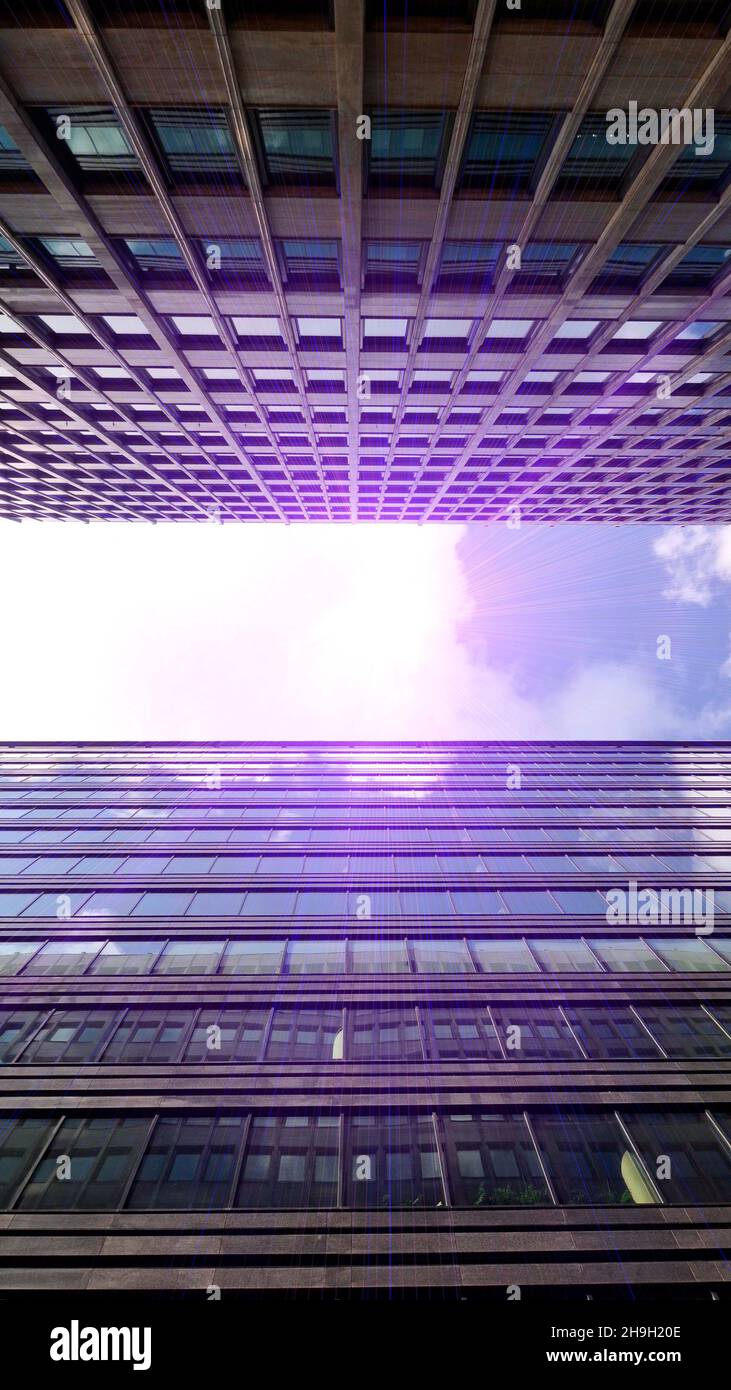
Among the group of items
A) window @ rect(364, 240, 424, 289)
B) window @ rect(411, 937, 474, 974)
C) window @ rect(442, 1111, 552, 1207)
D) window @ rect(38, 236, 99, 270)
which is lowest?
window @ rect(442, 1111, 552, 1207)

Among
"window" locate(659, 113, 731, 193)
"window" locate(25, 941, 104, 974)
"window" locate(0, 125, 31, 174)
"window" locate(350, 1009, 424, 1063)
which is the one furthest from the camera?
"window" locate(25, 941, 104, 974)

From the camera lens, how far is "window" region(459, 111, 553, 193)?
31.3 ft

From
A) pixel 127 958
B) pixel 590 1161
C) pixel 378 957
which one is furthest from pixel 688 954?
pixel 127 958

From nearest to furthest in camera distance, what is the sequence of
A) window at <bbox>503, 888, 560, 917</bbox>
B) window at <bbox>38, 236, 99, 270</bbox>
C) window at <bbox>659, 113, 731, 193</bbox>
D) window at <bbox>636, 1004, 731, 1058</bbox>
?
window at <bbox>659, 113, 731, 193</bbox> → window at <bbox>38, 236, 99, 270</bbox> → window at <bbox>636, 1004, 731, 1058</bbox> → window at <bbox>503, 888, 560, 917</bbox>

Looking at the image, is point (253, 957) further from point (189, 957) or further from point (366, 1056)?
point (366, 1056)

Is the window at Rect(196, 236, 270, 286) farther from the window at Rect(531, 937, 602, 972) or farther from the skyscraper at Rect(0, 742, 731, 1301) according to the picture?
the window at Rect(531, 937, 602, 972)

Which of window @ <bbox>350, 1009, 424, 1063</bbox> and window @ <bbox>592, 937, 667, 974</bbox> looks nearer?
window @ <bbox>350, 1009, 424, 1063</bbox>

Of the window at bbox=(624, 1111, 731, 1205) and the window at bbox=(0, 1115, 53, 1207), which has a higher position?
the window at bbox=(0, 1115, 53, 1207)

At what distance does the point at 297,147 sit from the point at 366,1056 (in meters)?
19.9

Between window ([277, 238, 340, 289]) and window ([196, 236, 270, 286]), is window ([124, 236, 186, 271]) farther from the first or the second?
window ([277, 238, 340, 289])

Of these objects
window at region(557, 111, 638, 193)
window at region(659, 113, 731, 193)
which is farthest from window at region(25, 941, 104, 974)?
window at region(659, 113, 731, 193)

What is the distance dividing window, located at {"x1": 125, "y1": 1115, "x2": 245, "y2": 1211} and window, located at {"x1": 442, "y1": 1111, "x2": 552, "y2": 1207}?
4.86 metres
